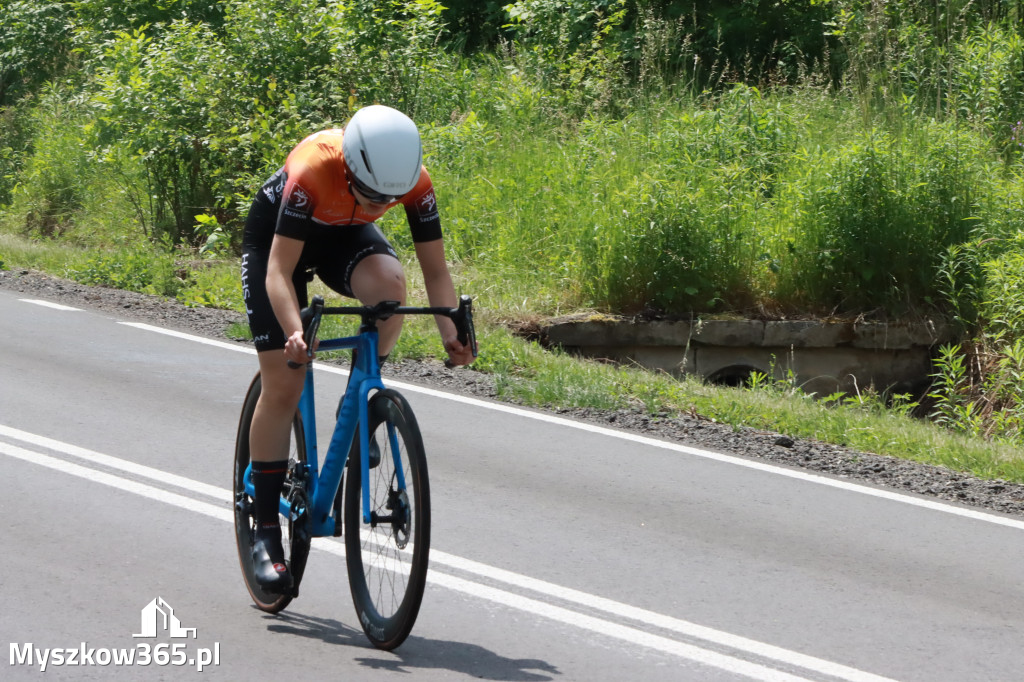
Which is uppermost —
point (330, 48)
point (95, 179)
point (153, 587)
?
point (330, 48)

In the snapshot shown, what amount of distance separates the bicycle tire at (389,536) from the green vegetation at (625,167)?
4359mm

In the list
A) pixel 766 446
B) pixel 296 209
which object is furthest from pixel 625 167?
pixel 296 209

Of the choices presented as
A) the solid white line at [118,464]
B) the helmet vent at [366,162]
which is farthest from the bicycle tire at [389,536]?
the solid white line at [118,464]

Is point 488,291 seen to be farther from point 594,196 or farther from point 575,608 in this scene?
point 575,608

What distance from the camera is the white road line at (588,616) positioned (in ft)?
14.5

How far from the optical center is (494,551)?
555 centimetres

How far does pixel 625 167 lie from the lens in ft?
40.0

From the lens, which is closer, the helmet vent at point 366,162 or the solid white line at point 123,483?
the helmet vent at point 366,162

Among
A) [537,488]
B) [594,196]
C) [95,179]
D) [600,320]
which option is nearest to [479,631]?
[537,488]

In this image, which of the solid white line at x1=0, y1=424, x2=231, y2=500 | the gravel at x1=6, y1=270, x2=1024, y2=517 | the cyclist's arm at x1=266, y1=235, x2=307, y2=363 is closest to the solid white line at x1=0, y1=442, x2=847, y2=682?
the solid white line at x1=0, y1=424, x2=231, y2=500

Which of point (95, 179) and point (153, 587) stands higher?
point (95, 179)

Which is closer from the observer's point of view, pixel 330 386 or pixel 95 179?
pixel 330 386

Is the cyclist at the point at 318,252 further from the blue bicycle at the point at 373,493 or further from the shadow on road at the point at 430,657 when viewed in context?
the shadow on road at the point at 430,657

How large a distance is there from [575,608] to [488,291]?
21.7ft
